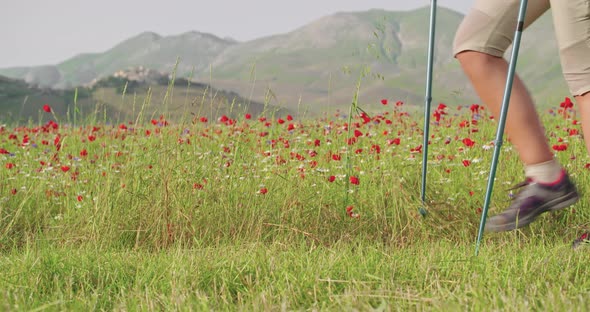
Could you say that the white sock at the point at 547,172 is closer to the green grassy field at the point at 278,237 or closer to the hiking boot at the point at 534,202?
the hiking boot at the point at 534,202

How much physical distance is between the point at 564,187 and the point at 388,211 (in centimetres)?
98

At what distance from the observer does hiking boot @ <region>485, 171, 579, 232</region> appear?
265 centimetres

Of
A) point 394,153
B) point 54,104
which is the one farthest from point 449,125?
point 54,104

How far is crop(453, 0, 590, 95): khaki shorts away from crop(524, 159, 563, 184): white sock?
344 mm

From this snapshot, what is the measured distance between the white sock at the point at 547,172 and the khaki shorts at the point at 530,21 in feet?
1.13

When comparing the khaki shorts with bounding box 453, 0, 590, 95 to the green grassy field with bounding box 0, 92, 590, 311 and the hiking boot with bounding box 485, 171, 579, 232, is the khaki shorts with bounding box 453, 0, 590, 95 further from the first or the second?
the green grassy field with bounding box 0, 92, 590, 311

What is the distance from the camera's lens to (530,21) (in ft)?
8.82

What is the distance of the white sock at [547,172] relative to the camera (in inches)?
104

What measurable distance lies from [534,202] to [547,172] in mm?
152

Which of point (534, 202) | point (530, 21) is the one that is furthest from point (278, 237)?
point (530, 21)

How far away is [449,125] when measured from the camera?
20.0 feet

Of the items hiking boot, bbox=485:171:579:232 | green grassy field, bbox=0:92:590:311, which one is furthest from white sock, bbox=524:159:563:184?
green grassy field, bbox=0:92:590:311

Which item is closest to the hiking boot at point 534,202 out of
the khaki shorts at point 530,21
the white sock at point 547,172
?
the white sock at point 547,172

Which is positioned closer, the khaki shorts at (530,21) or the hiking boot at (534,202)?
the khaki shorts at (530,21)
